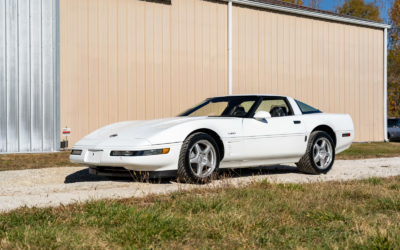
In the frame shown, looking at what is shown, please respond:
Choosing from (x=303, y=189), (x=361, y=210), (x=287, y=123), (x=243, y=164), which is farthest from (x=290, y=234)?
(x=287, y=123)

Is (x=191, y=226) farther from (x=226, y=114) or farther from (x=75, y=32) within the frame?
(x=75, y=32)

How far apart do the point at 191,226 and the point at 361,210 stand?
5.35ft

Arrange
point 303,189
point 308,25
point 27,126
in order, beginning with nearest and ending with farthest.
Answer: point 303,189 → point 27,126 → point 308,25

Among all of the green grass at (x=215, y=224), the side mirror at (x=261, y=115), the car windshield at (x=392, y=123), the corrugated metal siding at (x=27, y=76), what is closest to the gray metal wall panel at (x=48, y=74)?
the corrugated metal siding at (x=27, y=76)

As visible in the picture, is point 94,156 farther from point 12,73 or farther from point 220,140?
point 12,73

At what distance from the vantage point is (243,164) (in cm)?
682

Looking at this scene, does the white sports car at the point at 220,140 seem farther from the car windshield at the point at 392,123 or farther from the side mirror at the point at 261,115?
the car windshield at the point at 392,123

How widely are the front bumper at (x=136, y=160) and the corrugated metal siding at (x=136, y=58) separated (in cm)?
642

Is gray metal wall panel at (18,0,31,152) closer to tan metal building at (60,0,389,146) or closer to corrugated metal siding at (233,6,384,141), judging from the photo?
tan metal building at (60,0,389,146)

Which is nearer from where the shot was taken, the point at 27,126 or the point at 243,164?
the point at 243,164

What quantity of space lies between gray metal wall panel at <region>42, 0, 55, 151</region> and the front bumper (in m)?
6.18

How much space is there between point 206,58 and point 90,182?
8756 millimetres

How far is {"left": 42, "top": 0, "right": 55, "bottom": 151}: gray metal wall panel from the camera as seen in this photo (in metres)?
11.9

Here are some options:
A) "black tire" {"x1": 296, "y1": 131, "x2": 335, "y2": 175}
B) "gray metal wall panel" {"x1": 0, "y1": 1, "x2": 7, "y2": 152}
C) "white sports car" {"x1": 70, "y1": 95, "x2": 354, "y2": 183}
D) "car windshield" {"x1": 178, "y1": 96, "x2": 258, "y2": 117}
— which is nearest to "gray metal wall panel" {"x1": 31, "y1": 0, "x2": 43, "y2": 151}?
"gray metal wall panel" {"x1": 0, "y1": 1, "x2": 7, "y2": 152}
